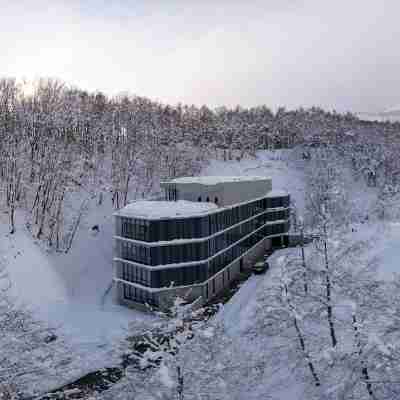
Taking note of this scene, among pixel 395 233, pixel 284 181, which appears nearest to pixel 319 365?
pixel 395 233

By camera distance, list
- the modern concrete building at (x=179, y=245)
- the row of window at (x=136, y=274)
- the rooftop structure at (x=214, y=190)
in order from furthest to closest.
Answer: the rooftop structure at (x=214, y=190), the row of window at (x=136, y=274), the modern concrete building at (x=179, y=245)

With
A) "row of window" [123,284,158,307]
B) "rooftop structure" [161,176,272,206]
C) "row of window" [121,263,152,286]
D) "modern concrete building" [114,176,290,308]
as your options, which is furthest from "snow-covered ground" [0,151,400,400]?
"rooftop structure" [161,176,272,206]

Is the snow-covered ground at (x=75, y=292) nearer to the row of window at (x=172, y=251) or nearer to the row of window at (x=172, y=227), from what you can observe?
the row of window at (x=172, y=251)

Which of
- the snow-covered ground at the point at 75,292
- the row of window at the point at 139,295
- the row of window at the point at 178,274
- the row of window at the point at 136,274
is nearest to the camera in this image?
the snow-covered ground at the point at 75,292

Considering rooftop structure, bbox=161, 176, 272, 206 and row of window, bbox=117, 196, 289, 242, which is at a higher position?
rooftop structure, bbox=161, 176, 272, 206

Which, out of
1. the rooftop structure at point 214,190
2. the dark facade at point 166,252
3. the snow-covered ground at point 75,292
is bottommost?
the snow-covered ground at point 75,292

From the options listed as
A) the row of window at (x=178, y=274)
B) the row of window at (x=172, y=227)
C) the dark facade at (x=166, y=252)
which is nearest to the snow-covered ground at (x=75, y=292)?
the dark facade at (x=166, y=252)

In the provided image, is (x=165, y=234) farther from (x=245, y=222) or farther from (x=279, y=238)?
(x=279, y=238)

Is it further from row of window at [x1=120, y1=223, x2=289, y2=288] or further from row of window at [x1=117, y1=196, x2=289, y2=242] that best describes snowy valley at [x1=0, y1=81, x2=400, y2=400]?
row of window at [x1=117, y1=196, x2=289, y2=242]

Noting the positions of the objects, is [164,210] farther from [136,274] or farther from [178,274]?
[136,274]
